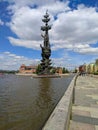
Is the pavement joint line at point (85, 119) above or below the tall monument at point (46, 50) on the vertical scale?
below

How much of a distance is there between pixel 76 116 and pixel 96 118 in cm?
69

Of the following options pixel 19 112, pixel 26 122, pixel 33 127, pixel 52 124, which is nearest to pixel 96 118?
pixel 33 127

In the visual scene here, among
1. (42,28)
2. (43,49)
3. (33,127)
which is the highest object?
(42,28)

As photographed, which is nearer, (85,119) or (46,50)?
(85,119)

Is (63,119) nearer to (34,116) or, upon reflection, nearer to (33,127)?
(33,127)

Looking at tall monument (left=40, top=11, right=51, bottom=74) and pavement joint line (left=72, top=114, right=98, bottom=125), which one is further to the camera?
tall monument (left=40, top=11, right=51, bottom=74)

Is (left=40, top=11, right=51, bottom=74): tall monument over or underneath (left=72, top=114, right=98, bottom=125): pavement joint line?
over

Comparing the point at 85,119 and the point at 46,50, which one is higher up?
the point at 46,50

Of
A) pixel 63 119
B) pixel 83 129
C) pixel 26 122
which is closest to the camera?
pixel 63 119

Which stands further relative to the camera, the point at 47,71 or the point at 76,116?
the point at 47,71

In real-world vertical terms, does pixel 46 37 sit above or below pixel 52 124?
above

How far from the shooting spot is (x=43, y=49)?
8512 cm

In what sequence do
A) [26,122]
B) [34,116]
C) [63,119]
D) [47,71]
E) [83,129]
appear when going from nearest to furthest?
1. [63,119]
2. [83,129]
3. [26,122]
4. [34,116]
5. [47,71]

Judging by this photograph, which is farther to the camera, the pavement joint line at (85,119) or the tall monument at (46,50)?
the tall monument at (46,50)
